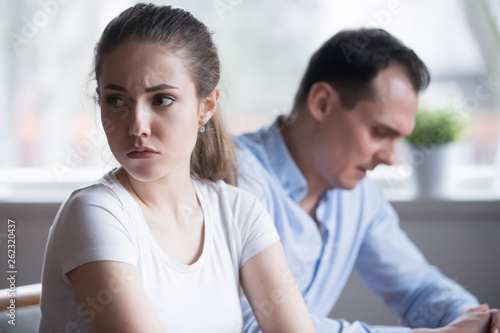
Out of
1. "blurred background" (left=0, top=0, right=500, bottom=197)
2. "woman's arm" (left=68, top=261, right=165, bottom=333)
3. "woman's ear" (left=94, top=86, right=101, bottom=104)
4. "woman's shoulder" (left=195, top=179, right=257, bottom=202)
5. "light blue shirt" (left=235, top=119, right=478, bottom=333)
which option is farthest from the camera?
"blurred background" (left=0, top=0, right=500, bottom=197)

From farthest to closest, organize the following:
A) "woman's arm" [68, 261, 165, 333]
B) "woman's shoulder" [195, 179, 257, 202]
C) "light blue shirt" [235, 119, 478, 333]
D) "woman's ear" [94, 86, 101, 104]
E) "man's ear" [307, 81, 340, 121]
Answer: "man's ear" [307, 81, 340, 121], "light blue shirt" [235, 119, 478, 333], "woman's shoulder" [195, 179, 257, 202], "woman's ear" [94, 86, 101, 104], "woman's arm" [68, 261, 165, 333]

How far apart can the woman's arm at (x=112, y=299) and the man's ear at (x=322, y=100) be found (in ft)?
2.47

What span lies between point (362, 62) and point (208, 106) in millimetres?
551

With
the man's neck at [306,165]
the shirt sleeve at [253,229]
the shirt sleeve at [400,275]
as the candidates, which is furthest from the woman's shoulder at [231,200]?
the shirt sleeve at [400,275]

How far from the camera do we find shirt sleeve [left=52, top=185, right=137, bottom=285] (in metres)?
0.77

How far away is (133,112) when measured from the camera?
82 cm

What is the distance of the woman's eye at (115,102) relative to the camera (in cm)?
83

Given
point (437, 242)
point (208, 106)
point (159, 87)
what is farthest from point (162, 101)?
point (437, 242)

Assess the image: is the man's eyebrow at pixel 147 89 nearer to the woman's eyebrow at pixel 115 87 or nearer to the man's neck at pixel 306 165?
the woman's eyebrow at pixel 115 87

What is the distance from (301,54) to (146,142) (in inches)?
52.2

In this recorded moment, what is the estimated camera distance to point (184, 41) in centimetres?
89

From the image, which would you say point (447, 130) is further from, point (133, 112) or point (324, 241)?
point (133, 112)

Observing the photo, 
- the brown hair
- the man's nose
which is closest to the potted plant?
the man's nose

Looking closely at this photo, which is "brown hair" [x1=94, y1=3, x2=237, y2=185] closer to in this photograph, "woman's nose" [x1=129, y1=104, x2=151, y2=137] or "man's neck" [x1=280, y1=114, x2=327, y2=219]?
"woman's nose" [x1=129, y1=104, x2=151, y2=137]
